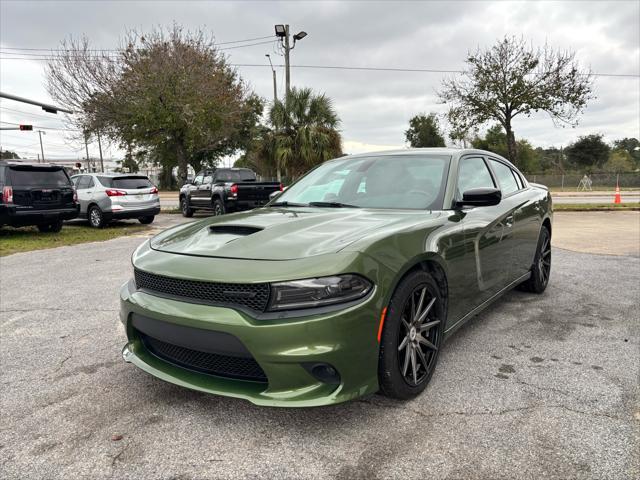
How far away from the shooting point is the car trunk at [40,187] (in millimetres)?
9891

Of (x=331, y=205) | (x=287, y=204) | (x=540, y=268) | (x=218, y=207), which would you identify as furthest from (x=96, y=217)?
(x=540, y=268)

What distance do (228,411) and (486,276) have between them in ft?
6.89

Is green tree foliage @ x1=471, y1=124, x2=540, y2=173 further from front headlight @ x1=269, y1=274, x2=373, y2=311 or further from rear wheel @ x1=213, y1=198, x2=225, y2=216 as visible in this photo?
front headlight @ x1=269, y1=274, x2=373, y2=311

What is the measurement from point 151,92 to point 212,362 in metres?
17.9

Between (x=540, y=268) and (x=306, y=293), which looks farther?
(x=540, y=268)

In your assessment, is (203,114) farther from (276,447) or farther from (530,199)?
(276,447)

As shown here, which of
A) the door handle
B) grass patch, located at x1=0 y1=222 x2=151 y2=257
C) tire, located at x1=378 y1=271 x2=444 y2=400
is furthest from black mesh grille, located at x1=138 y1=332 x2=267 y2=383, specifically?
grass patch, located at x1=0 y1=222 x2=151 y2=257

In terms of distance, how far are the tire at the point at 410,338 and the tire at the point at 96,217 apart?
1194 centimetres

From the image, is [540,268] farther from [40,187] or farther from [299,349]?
[40,187]

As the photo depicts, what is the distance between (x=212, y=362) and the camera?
2.29 m

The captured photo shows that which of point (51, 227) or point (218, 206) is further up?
point (218, 206)

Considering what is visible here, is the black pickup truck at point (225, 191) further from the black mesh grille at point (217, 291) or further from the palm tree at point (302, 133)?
the black mesh grille at point (217, 291)

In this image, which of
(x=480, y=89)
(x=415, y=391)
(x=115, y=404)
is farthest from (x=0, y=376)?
(x=480, y=89)

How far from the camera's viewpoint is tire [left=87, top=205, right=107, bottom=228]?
12.7 meters
